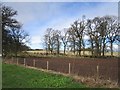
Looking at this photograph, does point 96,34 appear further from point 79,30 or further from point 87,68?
point 87,68

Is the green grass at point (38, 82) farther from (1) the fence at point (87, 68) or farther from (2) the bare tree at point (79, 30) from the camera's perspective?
(2) the bare tree at point (79, 30)

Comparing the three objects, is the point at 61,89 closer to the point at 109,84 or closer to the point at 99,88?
the point at 99,88

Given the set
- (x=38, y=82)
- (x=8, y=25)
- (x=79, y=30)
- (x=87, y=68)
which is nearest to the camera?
(x=38, y=82)

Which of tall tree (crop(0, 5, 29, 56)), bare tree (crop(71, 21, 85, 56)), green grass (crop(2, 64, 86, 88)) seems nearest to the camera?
green grass (crop(2, 64, 86, 88))

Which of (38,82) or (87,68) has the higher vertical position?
(38,82)

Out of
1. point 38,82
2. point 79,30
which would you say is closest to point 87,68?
point 38,82

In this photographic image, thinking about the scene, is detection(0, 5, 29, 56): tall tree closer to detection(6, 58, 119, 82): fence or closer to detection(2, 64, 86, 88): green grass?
detection(6, 58, 119, 82): fence

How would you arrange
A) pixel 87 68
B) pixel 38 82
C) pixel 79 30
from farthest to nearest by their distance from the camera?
pixel 79 30
pixel 87 68
pixel 38 82

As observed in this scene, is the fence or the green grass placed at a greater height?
the green grass

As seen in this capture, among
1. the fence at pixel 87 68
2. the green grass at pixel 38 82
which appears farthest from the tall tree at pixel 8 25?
the green grass at pixel 38 82

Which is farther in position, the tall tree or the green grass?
the tall tree

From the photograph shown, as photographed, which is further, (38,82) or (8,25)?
(8,25)

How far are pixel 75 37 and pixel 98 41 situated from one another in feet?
31.0

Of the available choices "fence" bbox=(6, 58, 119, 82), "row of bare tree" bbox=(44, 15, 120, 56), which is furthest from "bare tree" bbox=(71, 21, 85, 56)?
"fence" bbox=(6, 58, 119, 82)
